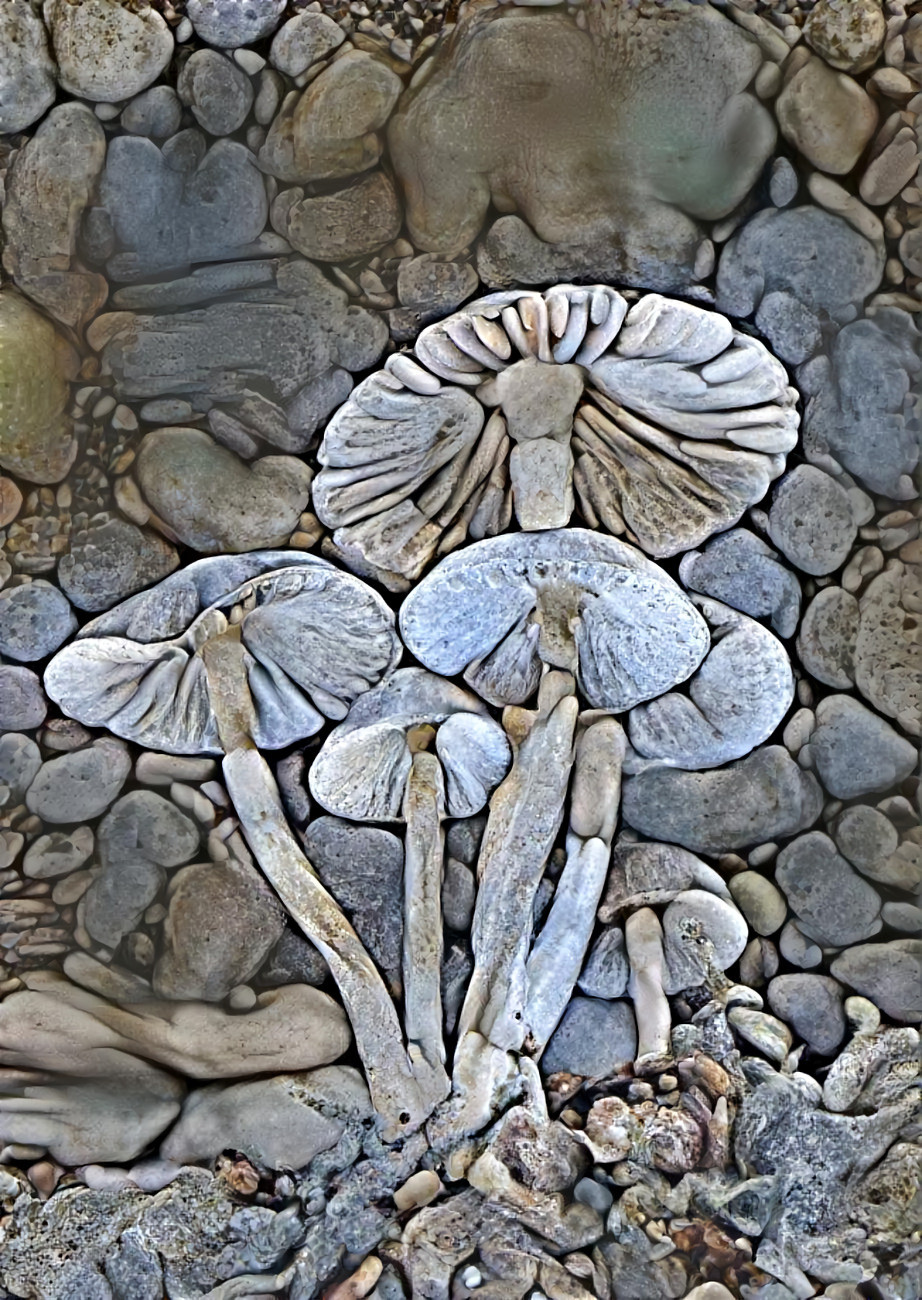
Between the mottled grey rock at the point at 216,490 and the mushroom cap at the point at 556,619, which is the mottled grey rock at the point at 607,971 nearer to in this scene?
the mushroom cap at the point at 556,619

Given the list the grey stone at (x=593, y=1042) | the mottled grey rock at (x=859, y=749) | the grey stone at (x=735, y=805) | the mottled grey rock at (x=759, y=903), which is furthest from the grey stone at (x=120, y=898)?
the mottled grey rock at (x=859, y=749)

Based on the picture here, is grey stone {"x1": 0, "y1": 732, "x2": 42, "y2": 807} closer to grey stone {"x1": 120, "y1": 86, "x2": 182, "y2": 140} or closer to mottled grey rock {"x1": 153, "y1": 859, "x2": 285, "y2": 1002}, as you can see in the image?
mottled grey rock {"x1": 153, "y1": 859, "x2": 285, "y2": 1002}

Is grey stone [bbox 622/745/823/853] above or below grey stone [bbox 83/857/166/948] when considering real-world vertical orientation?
above

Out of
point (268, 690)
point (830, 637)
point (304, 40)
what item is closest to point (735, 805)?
point (830, 637)

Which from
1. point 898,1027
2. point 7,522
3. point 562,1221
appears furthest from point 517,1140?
point 7,522

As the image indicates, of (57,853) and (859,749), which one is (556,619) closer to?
(859,749)

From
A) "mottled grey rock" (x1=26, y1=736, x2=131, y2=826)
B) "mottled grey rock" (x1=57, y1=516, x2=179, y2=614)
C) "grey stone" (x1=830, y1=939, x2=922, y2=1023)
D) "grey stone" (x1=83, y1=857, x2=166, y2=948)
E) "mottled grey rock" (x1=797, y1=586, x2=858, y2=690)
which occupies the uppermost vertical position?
"mottled grey rock" (x1=797, y1=586, x2=858, y2=690)

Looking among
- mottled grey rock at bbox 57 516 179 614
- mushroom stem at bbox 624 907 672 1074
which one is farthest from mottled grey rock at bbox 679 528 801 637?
mottled grey rock at bbox 57 516 179 614
